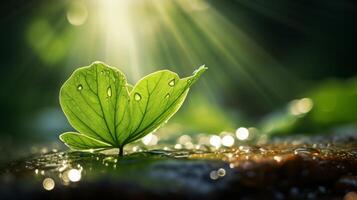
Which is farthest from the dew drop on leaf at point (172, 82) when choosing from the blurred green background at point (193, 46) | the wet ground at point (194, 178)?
the blurred green background at point (193, 46)

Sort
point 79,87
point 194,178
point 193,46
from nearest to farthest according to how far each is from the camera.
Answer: point 194,178 → point 79,87 → point 193,46

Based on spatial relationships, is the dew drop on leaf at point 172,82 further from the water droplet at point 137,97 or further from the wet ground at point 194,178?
the wet ground at point 194,178

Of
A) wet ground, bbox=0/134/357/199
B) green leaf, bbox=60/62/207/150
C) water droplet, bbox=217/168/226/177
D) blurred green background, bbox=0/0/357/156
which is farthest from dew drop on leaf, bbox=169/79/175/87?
blurred green background, bbox=0/0/357/156

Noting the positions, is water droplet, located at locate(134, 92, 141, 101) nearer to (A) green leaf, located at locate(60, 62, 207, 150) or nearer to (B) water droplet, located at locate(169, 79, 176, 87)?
(A) green leaf, located at locate(60, 62, 207, 150)

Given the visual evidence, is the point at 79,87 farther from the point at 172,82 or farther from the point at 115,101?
the point at 172,82

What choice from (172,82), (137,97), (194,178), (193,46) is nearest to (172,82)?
(172,82)

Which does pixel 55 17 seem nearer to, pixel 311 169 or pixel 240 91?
pixel 240 91
